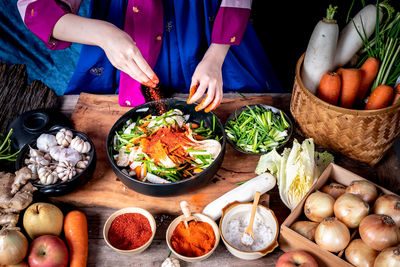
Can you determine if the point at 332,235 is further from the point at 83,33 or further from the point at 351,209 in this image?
the point at 83,33

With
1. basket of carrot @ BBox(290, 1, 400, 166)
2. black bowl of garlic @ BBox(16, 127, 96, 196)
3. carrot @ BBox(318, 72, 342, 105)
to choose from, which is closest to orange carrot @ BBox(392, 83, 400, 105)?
basket of carrot @ BBox(290, 1, 400, 166)

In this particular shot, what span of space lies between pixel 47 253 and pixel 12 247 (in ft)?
0.45

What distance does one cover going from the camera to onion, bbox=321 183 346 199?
4.72ft

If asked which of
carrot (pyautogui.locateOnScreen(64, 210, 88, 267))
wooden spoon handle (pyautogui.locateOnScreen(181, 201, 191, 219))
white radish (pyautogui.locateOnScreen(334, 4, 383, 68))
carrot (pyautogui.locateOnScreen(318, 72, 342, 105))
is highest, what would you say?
white radish (pyautogui.locateOnScreen(334, 4, 383, 68))

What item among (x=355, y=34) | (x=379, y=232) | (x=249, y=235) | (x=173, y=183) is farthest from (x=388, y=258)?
(x=355, y=34)

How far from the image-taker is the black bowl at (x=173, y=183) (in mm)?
1534

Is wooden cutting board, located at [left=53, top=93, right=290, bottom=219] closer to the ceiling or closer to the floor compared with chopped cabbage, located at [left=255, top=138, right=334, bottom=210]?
closer to the floor

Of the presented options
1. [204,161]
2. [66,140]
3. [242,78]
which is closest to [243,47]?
[242,78]

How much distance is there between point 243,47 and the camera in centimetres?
229

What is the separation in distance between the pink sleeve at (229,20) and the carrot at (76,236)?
1.23 m

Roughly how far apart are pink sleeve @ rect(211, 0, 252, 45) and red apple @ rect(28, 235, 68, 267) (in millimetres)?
1358

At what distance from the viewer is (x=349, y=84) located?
5.40ft

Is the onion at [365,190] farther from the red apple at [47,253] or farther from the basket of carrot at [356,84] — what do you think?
the red apple at [47,253]

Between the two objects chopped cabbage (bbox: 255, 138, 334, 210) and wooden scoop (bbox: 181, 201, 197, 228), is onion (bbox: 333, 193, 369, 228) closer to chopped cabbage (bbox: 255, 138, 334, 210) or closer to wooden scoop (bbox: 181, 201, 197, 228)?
chopped cabbage (bbox: 255, 138, 334, 210)
